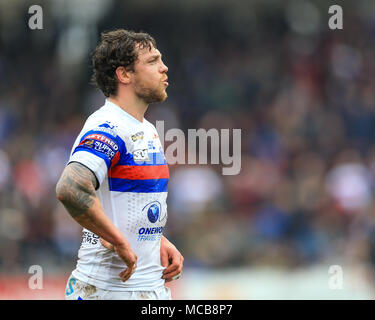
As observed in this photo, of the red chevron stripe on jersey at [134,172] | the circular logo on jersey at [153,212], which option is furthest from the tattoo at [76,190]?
the circular logo on jersey at [153,212]

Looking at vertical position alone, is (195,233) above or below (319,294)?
above

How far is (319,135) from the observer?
43.0ft

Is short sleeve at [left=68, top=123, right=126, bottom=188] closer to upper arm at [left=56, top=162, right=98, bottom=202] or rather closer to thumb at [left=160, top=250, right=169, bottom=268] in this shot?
upper arm at [left=56, top=162, right=98, bottom=202]

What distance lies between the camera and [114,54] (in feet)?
15.3

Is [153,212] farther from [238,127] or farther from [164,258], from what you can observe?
[238,127]

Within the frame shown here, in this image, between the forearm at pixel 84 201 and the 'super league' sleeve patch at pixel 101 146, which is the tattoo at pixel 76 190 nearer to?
the forearm at pixel 84 201

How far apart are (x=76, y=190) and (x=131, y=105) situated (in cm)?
85

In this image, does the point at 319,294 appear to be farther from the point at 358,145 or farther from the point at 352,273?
the point at 358,145

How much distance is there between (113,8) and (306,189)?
645cm

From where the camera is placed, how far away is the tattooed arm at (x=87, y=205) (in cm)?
402

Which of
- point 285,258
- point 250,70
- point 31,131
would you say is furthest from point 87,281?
point 250,70

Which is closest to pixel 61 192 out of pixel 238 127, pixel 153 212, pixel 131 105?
pixel 153 212

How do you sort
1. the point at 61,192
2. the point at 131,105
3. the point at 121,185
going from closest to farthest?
the point at 61,192
the point at 121,185
the point at 131,105

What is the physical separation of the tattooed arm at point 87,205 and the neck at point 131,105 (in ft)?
2.16
